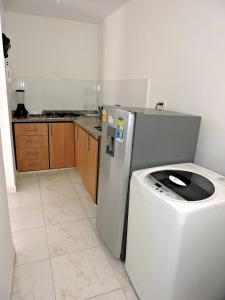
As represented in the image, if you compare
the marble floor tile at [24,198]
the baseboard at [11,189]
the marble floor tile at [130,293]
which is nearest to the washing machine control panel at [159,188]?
the marble floor tile at [130,293]

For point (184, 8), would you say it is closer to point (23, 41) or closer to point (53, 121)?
point (53, 121)

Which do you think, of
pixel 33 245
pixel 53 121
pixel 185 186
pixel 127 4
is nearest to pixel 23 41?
pixel 53 121

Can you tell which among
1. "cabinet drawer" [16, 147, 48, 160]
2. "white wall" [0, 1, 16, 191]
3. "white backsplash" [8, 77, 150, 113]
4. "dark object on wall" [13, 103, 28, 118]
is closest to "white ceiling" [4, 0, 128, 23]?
"white wall" [0, 1, 16, 191]

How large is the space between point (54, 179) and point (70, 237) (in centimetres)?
129

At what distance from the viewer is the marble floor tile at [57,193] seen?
256 centimetres

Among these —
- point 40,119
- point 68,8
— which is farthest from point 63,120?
point 68,8

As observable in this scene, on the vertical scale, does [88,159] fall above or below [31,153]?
above

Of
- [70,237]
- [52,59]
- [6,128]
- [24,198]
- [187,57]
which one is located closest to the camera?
[187,57]

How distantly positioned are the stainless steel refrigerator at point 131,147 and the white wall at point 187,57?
0.15m

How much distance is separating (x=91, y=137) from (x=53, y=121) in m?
0.97

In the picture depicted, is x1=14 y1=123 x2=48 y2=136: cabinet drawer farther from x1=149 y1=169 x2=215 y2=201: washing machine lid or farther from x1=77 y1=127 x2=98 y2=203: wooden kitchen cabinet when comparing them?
x1=149 y1=169 x2=215 y2=201: washing machine lid

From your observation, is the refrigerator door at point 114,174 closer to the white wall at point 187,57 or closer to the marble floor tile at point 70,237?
the marble floor tile at point 70,237

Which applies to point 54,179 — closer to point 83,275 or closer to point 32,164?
point 32,164

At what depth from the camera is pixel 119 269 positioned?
5.34 ft
